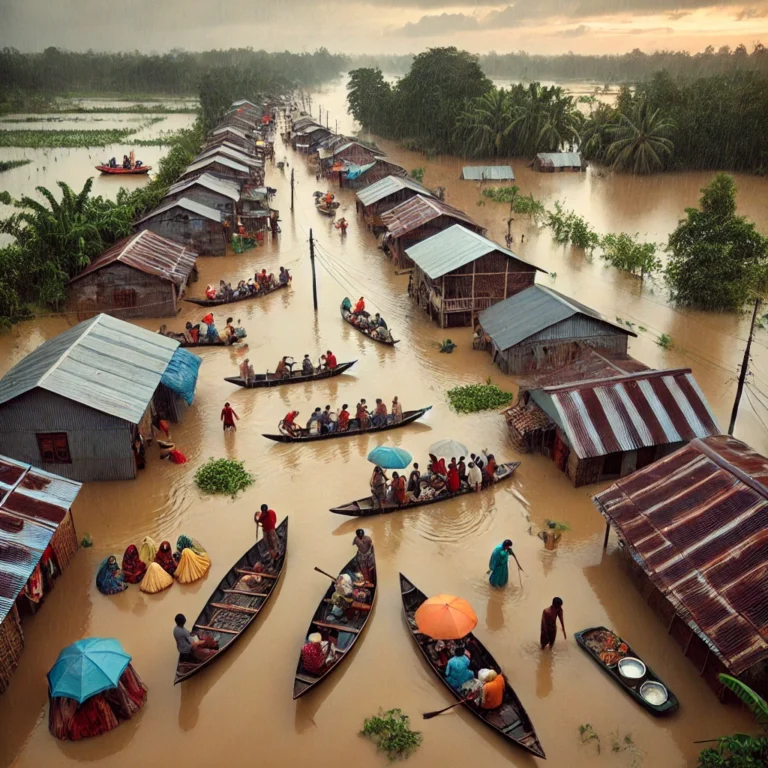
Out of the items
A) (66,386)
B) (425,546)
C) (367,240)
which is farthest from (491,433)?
(367,240)

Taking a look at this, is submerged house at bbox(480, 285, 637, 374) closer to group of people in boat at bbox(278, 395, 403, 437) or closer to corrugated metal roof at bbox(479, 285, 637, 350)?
corrugated metal roof at bbox(479, 285, 637, 350)

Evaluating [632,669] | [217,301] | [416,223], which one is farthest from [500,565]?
[416,223]

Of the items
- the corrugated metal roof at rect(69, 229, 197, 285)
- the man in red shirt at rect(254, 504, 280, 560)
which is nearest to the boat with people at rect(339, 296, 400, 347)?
the corrugated metal roof at rect(69, 229, 197, 285)

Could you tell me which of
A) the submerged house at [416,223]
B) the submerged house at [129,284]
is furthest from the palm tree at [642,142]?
the submerged house at [129,284]

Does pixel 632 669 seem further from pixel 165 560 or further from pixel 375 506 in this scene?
pixel 165 560

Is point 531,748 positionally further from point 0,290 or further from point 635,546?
point 0,290

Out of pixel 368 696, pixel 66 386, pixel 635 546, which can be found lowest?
pixel 368 696

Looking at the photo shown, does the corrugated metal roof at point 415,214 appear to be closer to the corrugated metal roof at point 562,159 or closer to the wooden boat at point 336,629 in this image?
the wooden boat at point 336,629
